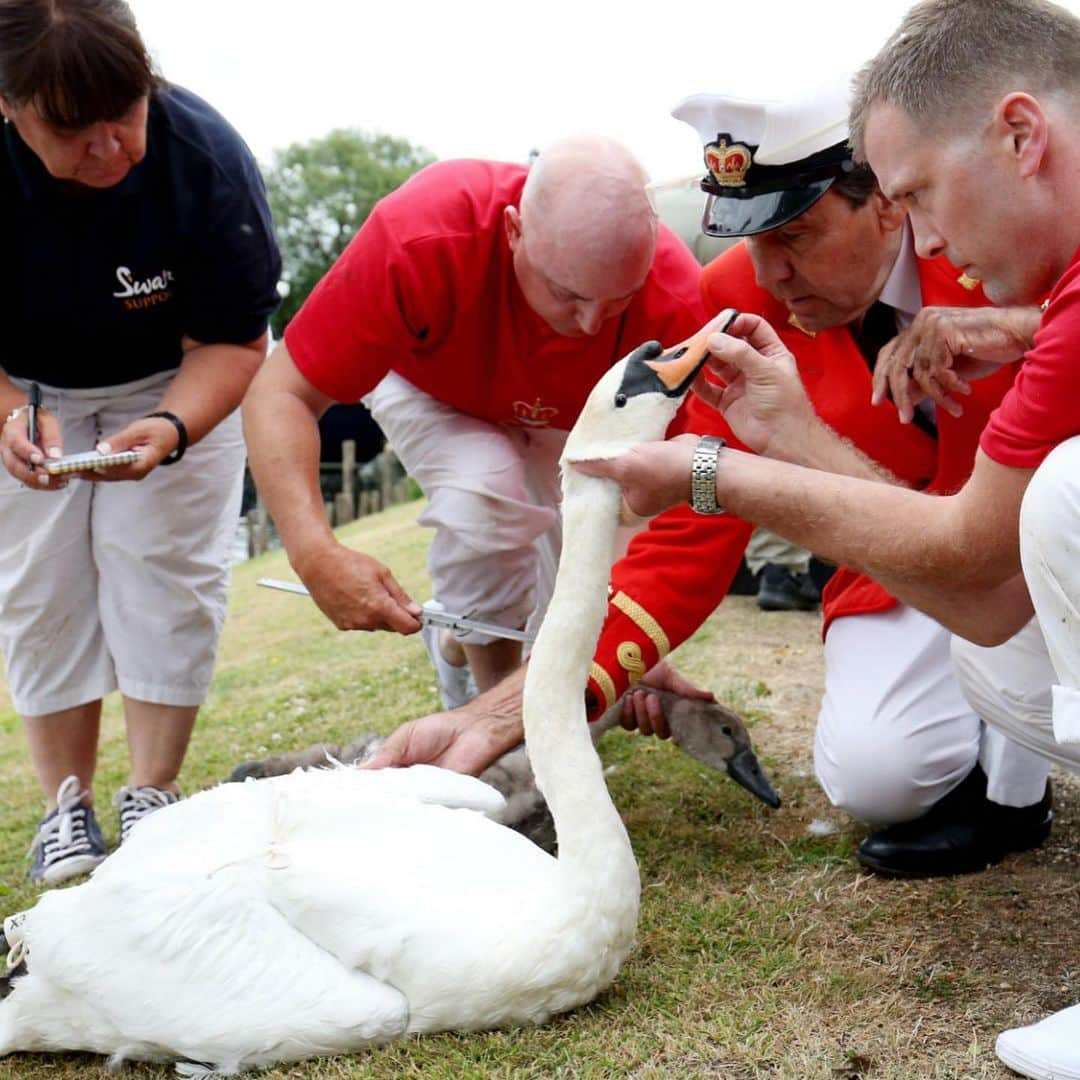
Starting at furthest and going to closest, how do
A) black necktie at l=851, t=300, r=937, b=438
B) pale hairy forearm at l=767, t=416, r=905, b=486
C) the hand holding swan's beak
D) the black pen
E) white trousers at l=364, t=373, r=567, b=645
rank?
white trousers at l=364, t=373, r=567, b=645 < the black pen < black necktie at l=851, t=300, r=937, b=438 < pale hairy forearm at l=767, t=416, r=905, b=486 < the hand holding swan's beak

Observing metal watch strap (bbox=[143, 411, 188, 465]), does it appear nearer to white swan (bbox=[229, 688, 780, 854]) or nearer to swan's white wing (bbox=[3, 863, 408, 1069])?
white swan (bbox=[229, 688, 780, 854])

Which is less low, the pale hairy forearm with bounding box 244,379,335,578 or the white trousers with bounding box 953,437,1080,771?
the white trousers with bounding box 953,437,1080,771

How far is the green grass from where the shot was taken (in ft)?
9.78

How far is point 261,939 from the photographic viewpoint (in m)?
3.06

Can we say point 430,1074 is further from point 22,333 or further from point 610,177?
point 22,333

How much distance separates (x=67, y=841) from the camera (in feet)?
16.0

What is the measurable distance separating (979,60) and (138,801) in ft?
12.3

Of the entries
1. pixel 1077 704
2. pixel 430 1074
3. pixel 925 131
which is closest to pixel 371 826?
pixel 430 1074

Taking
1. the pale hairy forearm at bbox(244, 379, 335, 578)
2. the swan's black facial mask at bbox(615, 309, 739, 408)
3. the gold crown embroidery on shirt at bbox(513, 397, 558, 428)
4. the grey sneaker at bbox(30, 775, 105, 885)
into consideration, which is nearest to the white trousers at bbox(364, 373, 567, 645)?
the gold crown embroidery on shirt at bbox(513, 397, 558, 428)

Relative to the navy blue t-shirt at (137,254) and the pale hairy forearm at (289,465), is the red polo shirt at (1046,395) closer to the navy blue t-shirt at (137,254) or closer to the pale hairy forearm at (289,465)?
the pale hairy forearm at (289,465)

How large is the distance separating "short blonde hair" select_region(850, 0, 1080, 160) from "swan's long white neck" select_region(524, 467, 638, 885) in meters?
1.05

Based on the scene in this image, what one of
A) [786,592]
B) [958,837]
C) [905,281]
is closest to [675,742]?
[958,837]

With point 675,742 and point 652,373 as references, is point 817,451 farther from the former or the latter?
point 675,742

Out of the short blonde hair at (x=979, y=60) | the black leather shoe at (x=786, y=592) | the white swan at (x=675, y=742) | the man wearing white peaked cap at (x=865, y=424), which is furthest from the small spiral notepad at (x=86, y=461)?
the black leather shoe at (x=786, y=592)
